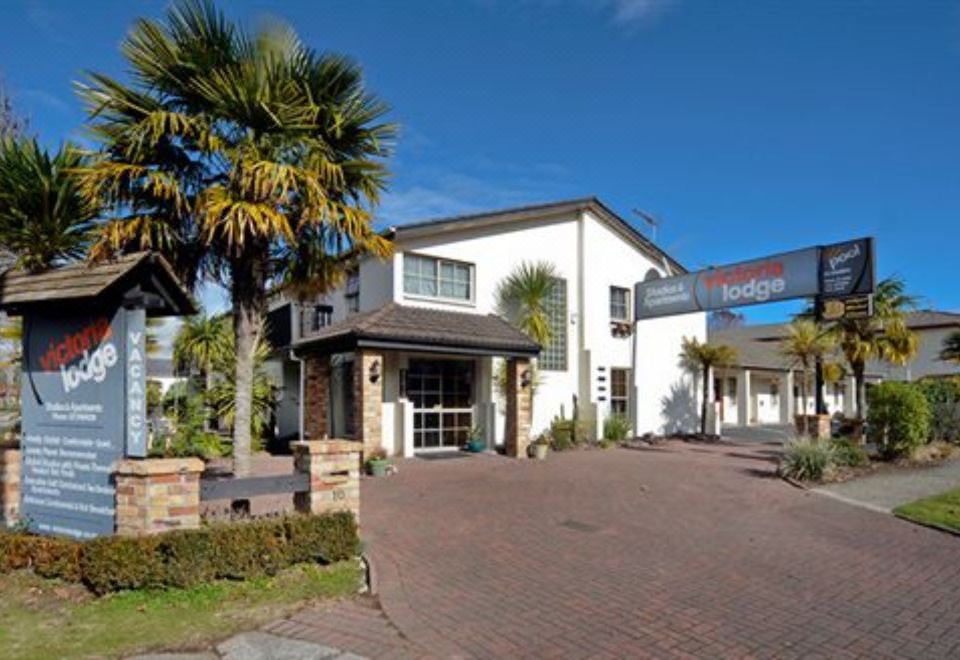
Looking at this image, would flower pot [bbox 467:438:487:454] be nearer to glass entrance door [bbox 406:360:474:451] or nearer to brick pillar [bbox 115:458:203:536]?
glass entrance door [bbox 406:360:474:451]

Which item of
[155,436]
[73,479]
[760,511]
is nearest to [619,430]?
[760,511]

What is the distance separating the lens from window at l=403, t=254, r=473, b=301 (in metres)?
17.2

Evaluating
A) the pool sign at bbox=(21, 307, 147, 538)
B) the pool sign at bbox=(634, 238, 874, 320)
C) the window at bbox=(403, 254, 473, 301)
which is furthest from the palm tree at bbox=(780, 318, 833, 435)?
the pool sign at bbox=(21, 307, 147, 538)

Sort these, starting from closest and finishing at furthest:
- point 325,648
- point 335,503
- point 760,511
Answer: point 325,648 → point 335,503 → point 760,511

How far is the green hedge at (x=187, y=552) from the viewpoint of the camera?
5668 millimetres

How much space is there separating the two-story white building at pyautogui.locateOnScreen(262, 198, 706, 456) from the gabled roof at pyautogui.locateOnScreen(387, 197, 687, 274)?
0.13 feet

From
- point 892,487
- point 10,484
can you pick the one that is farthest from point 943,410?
point 10,484

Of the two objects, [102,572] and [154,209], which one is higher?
[154,209]

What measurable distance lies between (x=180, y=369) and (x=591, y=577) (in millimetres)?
17386

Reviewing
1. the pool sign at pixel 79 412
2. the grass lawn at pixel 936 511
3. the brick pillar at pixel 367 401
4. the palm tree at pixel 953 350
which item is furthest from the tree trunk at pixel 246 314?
the palm tree at pixel 953 350

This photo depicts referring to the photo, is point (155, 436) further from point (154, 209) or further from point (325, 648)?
point (325, 648)

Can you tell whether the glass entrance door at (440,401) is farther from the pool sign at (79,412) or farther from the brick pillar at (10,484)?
the pool sign at (79,412)

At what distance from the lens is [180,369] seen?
67.2 feet

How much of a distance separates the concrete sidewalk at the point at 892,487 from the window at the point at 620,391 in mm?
9065
